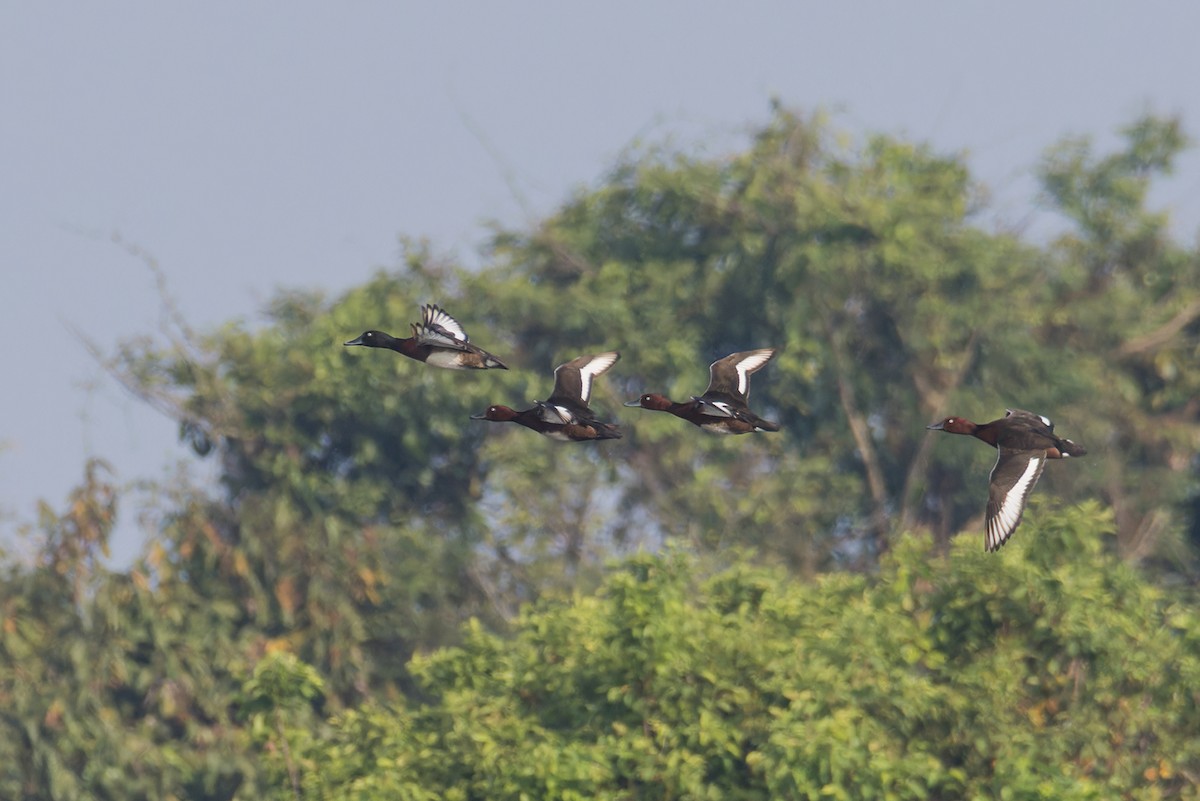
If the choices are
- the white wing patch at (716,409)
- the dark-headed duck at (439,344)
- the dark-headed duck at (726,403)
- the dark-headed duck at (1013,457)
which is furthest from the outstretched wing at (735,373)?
the dark-headed duck at (439,344)

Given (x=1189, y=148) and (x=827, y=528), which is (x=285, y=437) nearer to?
(x=827, y=528)

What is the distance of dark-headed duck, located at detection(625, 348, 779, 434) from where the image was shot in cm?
1394

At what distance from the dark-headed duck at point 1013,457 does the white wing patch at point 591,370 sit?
2.17 meters

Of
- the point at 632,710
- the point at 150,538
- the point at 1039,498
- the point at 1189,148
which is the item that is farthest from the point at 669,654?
the point at 1189,148

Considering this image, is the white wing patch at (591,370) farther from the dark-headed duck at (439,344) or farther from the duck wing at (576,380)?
the dark-headed duck at (439,344)

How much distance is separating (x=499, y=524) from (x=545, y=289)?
3.19 metres

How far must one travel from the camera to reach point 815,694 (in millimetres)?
16859

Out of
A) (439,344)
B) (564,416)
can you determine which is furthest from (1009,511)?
(439,344)

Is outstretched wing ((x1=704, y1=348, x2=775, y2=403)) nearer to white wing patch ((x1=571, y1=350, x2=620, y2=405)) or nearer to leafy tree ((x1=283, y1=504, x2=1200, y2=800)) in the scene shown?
white wing patch ((x1=571, y1=350, x2=620, y2=405))

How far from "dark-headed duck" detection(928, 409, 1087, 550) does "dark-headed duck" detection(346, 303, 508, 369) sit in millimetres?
2664

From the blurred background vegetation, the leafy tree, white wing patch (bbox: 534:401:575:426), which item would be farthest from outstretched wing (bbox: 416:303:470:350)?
the blurred background vegetation

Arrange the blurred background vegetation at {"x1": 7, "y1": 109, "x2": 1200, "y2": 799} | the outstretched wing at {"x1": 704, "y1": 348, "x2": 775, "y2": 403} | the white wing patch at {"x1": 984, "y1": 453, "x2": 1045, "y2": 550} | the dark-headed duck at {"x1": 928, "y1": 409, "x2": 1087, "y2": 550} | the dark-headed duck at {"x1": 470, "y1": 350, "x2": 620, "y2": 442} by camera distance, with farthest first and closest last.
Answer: the blurred background vegetation at {"x1": 7, "y1": 109, "x2": 1200, "y2": 799}, the outstretched wing at {"x1": 704, "y1": 348, "x2": 775, "y2": 403}, the dark-headed duck at {"x1": 470, "y1": 350, "x2": 620, "y2": 442}, the dark-headed duck at {"x1": 928, "y1": 409, "x2": 1087, "y2": 550}, the white wing patch at {"x1": 984, "y1": 453, "x2": 1045, "y2": 550}

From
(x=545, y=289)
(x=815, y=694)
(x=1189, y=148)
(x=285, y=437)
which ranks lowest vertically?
(x=815, y=694)

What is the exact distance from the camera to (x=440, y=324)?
45.9 feet
